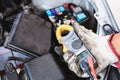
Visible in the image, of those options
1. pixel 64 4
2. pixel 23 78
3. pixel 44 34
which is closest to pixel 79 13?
pixel 64 4

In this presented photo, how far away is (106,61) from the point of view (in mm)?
980

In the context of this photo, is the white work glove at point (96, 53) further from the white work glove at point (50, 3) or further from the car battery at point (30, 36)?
the white work glove at point (50, 3)

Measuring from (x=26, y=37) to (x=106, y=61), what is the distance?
0.37m

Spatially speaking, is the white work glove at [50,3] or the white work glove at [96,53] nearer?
the white work glove at [96,53]

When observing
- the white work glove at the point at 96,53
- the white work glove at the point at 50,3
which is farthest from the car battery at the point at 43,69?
the white work glove at the point at 50,3

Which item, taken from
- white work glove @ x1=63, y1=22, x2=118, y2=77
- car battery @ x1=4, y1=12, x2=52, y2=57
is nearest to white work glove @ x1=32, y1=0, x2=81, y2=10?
car battery @ x1=4, y1=12, x2=52, y2=57

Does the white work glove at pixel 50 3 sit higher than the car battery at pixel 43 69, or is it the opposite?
the white work glove at pixel 50 3

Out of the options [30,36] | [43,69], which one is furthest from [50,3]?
[43,69]

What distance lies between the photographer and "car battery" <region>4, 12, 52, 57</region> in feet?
3.54

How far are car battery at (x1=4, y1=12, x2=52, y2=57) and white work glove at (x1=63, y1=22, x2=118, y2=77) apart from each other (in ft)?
0.45

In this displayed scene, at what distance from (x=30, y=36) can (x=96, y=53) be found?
12.3 inches

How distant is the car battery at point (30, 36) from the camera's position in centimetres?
108

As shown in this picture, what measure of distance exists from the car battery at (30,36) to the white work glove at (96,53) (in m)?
0.14

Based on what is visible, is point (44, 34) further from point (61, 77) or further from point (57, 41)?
point (61, 77)
